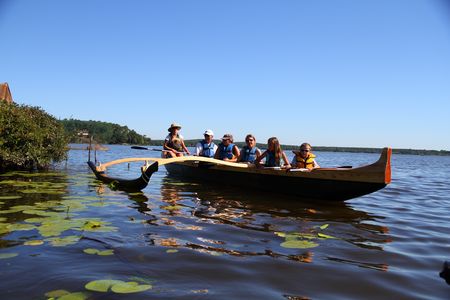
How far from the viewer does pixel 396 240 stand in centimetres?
505

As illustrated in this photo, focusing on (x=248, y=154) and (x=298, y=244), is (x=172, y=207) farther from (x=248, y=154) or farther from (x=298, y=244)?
(x=248, y=154)

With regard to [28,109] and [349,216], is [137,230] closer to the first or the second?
[349,216]

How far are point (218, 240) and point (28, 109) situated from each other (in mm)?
11859

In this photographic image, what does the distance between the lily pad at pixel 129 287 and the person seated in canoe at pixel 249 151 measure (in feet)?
24.9

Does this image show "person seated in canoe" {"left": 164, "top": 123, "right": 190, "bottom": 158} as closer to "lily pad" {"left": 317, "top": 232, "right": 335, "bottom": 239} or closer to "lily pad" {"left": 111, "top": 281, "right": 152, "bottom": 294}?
"lily pad" {"left": 317, "top": 232, "right": 335, "bottom": 239}

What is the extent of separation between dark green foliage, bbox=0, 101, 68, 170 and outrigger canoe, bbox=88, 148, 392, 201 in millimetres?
3160

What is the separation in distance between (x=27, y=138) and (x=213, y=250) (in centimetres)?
1025

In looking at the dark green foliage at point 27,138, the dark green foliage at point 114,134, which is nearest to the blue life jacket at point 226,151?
the dark green foliage at point 27,138

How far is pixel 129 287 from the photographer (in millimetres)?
2904

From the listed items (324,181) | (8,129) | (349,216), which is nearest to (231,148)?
(324,181)

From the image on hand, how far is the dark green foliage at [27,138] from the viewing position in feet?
37.3

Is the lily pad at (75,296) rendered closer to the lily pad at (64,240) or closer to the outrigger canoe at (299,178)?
the lily pad at (64,240)

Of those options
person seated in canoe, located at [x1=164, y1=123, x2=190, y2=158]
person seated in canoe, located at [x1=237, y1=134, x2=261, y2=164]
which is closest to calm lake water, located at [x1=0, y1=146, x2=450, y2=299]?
person seated in canoe, located at [x1=237, y1=134, x2=261, y2=164]

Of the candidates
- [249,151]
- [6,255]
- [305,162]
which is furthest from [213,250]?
[249,151]
